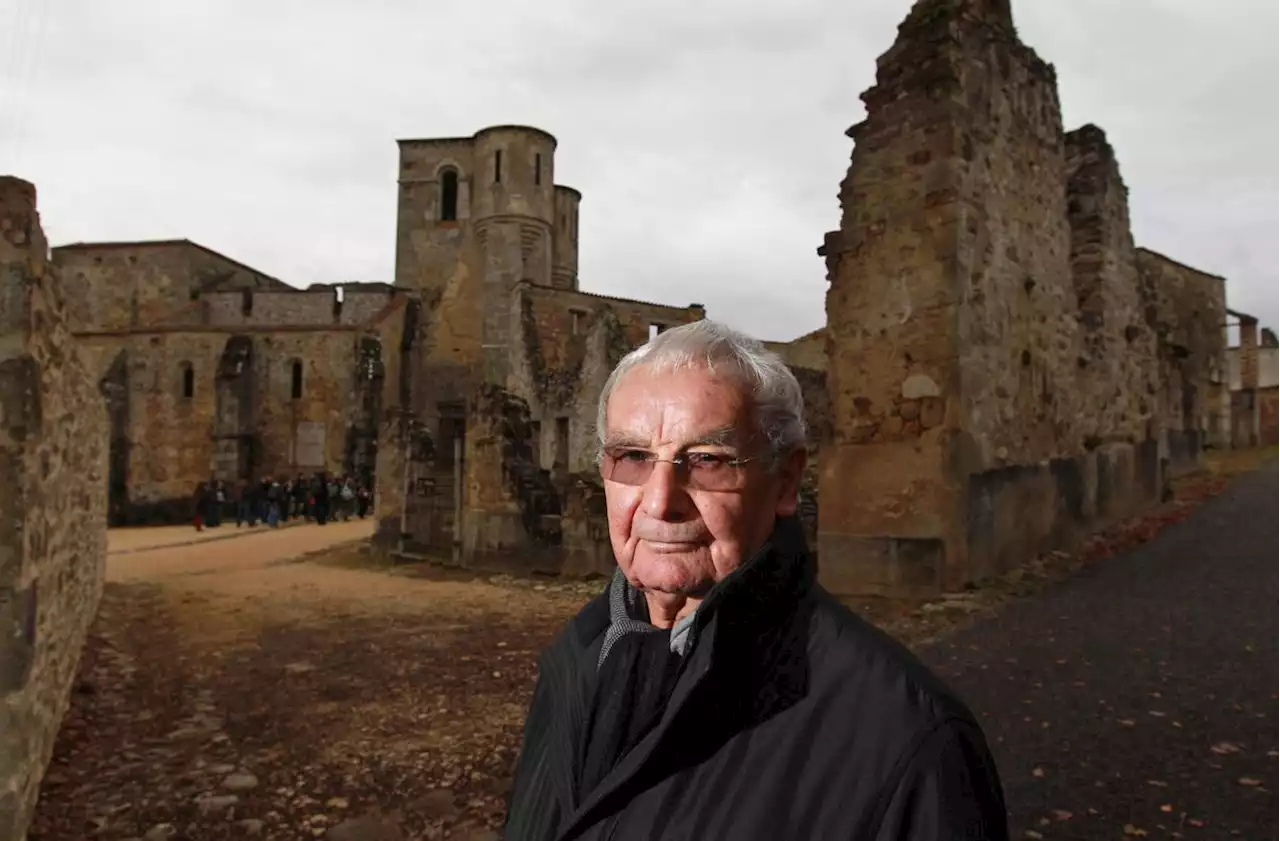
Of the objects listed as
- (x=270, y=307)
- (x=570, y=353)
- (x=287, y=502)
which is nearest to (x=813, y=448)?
(x=570, y=353)

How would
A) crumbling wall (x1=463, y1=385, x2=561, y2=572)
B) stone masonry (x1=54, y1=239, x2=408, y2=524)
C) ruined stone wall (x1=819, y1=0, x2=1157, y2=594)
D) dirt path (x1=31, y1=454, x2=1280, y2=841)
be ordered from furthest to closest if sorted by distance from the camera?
stone masonry (x1=54, y1=239, x2=408, y2=524)
crumbling wall (x1=463, y1=385, x2=561, y2=572)
ruined stone wall (x1=819, y1=0, x2=1157, y2=594)
dirt path (x1=31, y1=454, x2=1280, y2=841)

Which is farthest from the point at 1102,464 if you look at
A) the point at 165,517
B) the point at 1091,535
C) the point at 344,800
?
the point at 165,517

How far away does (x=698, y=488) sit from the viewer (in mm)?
1582

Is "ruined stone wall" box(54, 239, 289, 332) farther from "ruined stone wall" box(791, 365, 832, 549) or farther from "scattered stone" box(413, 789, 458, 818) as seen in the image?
"scattered stone" box(413, 789, 458, 818)

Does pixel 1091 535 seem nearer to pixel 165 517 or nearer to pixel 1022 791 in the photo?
pixel 1022 791

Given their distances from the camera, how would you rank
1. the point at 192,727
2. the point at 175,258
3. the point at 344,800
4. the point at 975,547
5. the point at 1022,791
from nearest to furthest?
the point at 1022,791
the point at 344,800
the point at 192,727
the point at 975,547
the point at 175,258

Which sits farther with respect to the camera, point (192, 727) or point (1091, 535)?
point (1091, 535)

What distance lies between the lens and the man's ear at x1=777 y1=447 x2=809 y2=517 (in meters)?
1.65

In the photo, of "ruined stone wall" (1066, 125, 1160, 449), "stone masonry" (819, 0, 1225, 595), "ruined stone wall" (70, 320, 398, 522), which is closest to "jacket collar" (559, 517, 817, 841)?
"stone masonry" (819, 0, 1225, 595)

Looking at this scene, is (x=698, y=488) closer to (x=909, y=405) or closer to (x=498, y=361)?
(x=909, y=405)

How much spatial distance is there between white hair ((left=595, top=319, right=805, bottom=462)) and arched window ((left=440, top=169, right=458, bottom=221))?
41.1 meters

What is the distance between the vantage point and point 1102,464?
10469mm

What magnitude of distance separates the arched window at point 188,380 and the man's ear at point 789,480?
101 feet

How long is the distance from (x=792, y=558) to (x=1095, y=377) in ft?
35.1
